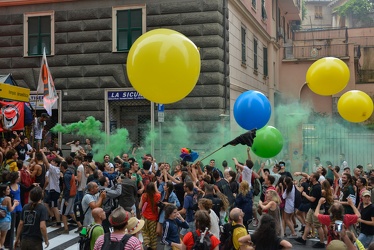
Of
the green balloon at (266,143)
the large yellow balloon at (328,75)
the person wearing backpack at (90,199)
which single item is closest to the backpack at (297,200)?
the green balloon at (266,143)

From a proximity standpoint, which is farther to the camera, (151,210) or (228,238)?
(151,210)

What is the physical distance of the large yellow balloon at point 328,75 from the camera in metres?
14.6

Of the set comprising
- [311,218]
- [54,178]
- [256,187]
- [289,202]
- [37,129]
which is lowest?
[311,218]

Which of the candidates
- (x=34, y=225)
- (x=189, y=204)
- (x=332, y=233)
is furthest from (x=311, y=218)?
(x=34, y=225)

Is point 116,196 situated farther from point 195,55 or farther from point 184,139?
point 184,139

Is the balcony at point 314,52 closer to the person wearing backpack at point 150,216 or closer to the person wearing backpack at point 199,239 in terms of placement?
the person wearing backpack at point 150,216

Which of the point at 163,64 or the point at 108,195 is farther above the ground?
the point at 163,64

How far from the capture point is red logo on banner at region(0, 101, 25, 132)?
606 inches

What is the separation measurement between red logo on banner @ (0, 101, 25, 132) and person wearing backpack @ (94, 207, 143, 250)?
35.1 feet

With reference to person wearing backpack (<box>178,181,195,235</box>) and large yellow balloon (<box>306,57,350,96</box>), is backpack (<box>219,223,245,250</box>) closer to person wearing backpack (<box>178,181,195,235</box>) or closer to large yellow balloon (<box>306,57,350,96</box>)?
person wearing backpack (<box>178,181,195,235</box>)

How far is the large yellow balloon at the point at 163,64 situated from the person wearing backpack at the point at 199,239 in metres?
3.16

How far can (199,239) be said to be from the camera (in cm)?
623

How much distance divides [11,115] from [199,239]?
430 inches

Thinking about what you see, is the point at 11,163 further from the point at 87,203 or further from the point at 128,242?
the point at 128,242
